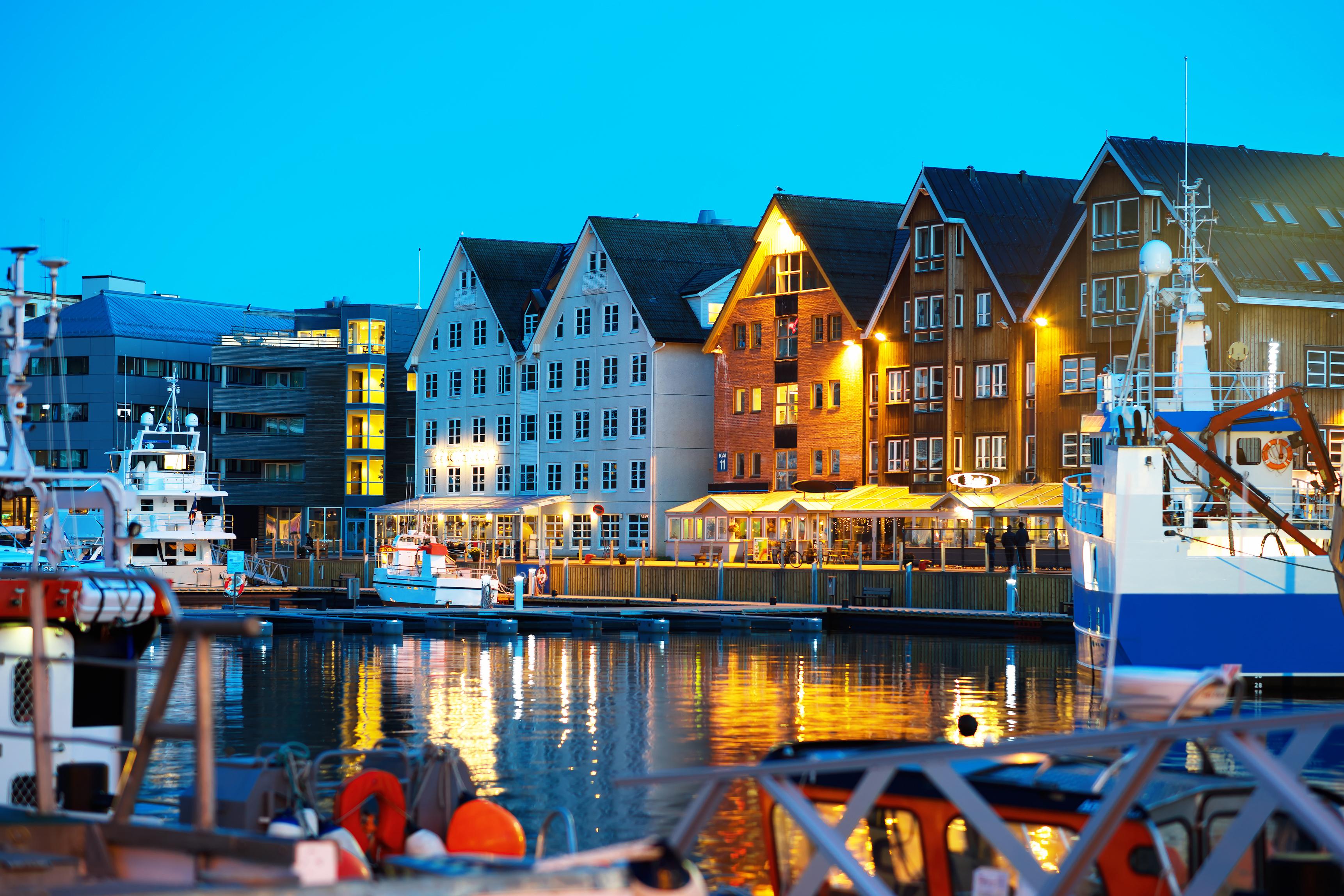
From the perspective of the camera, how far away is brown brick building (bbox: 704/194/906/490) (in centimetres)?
7544

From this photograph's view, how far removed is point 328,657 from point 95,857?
41.7m

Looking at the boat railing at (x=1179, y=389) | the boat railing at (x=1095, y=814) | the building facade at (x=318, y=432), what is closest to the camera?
the boat railing at (x=1095, y=814)

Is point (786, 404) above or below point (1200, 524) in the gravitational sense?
above

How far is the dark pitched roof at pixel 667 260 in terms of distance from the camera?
83750 millimetres

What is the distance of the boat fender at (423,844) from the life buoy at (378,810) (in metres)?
0.86

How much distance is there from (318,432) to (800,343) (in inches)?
1395

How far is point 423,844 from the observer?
1426cm

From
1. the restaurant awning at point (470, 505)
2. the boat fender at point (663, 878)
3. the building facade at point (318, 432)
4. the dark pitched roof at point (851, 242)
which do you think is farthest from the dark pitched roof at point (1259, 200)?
the boat fender at point (663, 878)

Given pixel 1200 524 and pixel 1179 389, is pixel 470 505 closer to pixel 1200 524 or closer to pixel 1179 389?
pixel 1179 389

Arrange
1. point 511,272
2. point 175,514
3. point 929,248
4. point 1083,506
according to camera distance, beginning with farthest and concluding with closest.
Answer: point 511,272 < point 929,248 < point 175,514 < point 1083,506

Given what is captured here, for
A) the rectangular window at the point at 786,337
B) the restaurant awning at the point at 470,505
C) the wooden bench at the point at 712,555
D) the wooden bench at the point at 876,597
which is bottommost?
the wooden bench at the point at 876,597

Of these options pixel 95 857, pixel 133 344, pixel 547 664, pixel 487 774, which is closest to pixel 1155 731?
pixel 95 857

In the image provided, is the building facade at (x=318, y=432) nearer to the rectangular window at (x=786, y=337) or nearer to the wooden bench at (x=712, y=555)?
the wooden bench at (x=712, y=555)

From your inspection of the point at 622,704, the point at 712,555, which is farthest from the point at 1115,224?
the point at 622,704
